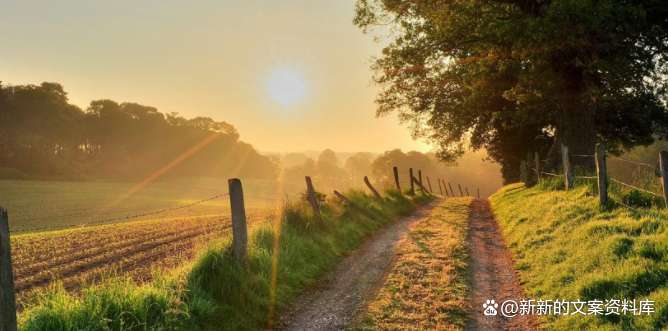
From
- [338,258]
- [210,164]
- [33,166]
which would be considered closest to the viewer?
[338,258]

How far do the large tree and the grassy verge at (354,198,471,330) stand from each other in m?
7.79

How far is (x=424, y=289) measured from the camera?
8172mm

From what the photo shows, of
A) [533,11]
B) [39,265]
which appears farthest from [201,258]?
[533,11]

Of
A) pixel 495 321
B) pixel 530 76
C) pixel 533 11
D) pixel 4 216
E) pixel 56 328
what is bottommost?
pixel 495 321

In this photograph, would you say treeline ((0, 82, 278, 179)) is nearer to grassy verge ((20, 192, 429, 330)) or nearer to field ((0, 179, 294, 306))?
field ((0, 179, 294, 306))

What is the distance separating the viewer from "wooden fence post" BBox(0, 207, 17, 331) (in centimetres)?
442

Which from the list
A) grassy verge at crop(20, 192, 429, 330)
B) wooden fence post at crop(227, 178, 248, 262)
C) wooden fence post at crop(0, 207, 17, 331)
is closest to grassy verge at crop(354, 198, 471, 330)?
grassy verge at crop(20, 192, 429, 330)

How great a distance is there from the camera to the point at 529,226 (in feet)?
40.5

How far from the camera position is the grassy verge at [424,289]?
264 inches

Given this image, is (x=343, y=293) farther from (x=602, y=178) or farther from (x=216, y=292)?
(x=602, y=178)

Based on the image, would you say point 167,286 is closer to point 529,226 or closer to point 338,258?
point 338,258

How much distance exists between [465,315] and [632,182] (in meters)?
9.42

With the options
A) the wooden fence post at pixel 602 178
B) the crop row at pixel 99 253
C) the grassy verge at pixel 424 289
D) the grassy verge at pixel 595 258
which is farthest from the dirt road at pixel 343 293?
the wooden fence post at pixel 602 178

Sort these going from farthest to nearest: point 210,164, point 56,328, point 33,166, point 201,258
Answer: point 210,164 → point 33,166 → point 201,258 → point 56,328
